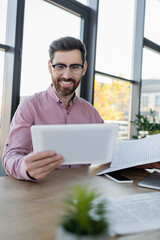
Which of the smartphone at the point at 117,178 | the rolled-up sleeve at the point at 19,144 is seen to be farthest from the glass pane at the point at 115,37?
the smartphone at the point at 117,178

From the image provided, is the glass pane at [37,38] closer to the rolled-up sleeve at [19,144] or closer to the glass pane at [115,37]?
the glass pane at [115,37]

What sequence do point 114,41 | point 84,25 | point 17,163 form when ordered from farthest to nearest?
point 114,41, point 84,25, point 17,163

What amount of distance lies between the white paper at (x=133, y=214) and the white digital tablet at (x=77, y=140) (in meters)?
0.20

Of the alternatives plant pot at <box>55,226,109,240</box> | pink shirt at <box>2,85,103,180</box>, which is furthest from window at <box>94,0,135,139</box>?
plant pot at <box>55,226,109,240</box>

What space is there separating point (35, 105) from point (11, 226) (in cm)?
96

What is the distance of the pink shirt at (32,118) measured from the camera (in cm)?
101

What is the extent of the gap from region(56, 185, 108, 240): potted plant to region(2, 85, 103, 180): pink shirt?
63 centimetres

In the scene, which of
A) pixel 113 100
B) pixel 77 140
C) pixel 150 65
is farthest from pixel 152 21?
pixel 77 140

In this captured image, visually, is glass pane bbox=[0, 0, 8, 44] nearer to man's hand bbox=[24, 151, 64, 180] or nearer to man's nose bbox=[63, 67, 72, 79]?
man's nose bbox=[63, 67, 72, 79]

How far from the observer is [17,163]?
0.96 meters

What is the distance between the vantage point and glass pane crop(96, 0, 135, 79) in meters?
3.04

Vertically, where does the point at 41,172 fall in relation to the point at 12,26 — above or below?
below

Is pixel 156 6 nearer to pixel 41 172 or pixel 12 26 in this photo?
pixel 12 26

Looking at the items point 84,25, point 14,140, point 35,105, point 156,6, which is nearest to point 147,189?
point 14,140
